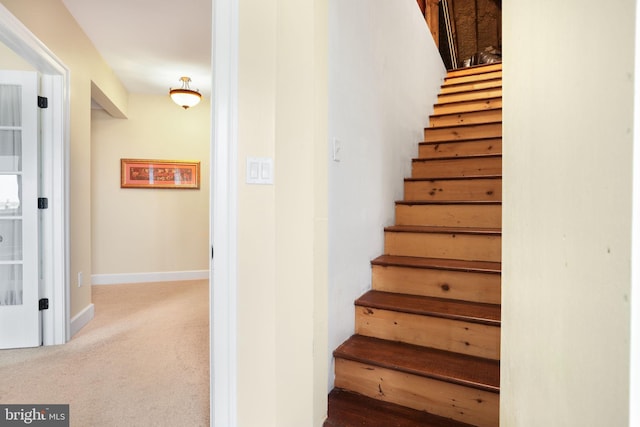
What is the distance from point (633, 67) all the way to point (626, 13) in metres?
0.09

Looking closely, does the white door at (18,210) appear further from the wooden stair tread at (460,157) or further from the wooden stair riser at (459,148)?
the wooden stair riser at (459,148)

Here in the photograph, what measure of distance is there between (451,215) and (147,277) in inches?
162

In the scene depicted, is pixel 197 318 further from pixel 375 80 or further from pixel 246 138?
pixel 375 80

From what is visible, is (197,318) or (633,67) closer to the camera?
(633,67)

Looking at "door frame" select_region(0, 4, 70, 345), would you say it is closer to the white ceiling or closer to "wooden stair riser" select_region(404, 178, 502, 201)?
the white ceiling

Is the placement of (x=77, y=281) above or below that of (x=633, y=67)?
below

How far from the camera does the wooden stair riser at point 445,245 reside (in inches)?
78.6

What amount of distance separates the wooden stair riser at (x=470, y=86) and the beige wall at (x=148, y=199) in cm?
328

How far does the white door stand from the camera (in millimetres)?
2465

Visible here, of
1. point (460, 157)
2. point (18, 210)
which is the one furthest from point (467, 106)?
point (18, 210)

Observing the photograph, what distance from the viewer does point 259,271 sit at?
4.45 feet

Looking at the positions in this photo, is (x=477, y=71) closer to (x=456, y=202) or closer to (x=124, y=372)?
(x=456, y=202)

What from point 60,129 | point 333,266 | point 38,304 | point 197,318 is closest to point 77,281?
point 38,304

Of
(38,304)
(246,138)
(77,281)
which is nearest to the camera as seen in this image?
(246,138)
